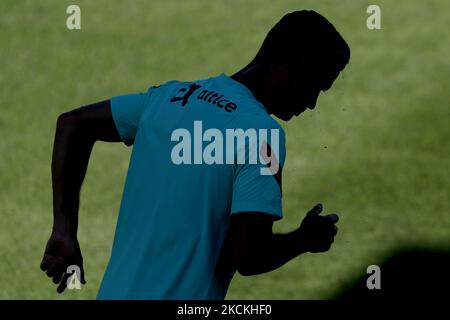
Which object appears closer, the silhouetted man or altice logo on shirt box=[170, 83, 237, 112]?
the silhouetted man

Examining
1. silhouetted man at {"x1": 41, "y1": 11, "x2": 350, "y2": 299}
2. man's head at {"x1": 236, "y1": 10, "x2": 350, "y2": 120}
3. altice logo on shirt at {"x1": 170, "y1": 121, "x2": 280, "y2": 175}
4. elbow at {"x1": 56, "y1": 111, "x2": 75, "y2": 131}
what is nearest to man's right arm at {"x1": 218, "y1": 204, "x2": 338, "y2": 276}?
silhouetted man at {"x1": 41, "y1": 11, "x2": 350, "y2": 299}

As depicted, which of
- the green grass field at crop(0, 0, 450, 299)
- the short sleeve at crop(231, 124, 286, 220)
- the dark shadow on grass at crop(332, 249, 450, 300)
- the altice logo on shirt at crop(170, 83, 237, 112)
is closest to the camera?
the short sleeve at crop(231, 124, 286, 220)

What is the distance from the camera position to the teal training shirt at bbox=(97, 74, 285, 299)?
348cm

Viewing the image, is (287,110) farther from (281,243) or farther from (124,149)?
(124,149)

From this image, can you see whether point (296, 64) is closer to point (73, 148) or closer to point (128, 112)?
point (128, 112)

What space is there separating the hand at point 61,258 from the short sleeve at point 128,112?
1.41ft

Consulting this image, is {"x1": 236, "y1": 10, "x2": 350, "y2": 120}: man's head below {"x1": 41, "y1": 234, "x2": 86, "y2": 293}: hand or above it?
above

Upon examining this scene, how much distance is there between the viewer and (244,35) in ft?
32.8

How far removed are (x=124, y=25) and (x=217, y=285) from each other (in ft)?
22.4

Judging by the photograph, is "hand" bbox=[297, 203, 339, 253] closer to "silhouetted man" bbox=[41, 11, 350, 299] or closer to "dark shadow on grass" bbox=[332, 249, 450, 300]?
"silhouetted man" bbox=[41, 11, 350, 299]

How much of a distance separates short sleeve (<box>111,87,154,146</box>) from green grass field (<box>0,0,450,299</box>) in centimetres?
349

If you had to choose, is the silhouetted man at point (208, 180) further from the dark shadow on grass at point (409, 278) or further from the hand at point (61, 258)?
the dark shadow on grass at point (409, 278)
